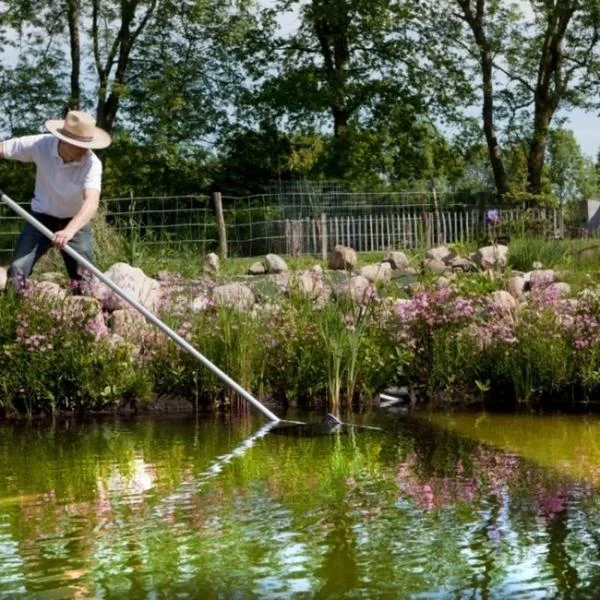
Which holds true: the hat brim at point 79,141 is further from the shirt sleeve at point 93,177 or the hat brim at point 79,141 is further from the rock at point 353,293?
the rock at point 353,293

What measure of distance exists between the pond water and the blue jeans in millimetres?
1112

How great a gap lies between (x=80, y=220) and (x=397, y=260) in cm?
694

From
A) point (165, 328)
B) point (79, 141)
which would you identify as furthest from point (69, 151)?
point (165, 328)

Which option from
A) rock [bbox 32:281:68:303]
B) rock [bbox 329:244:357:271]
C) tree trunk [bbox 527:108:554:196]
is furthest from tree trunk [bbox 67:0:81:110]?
rock [bbox 32:281:68:303]

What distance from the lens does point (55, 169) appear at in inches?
292

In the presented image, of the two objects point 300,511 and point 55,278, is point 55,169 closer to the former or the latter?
point 55,278

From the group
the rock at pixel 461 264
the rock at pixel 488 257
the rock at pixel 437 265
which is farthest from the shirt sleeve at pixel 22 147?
the rock at pixel 488 257

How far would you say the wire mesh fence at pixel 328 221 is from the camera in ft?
57.2

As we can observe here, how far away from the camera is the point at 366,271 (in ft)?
38.3

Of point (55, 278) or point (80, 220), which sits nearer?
point (80, 220)

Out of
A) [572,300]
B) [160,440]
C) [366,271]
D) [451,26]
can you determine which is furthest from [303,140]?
[160,440]

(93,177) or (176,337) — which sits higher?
(93,177)

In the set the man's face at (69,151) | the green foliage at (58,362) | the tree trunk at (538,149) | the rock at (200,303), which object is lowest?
the green foliage at (58,362)

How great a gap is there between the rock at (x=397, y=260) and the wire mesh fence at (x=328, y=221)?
2.61 meters
